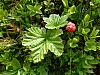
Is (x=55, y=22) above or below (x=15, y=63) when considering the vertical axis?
above

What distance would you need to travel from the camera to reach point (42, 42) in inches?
60.7

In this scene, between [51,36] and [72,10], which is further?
[72,10]

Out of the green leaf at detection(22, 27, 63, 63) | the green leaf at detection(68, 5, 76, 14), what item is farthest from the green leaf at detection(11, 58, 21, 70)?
the green leaf at detection(68, 5, 76, 14)

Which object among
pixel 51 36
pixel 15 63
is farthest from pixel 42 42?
pixel 15 63

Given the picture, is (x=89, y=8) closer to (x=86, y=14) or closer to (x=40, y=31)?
(x=86, y=14)

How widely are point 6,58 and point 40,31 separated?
0.33m

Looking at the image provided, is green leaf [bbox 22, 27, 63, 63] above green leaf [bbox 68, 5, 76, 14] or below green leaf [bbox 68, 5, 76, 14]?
below

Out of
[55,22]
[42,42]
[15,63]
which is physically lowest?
[15,63]

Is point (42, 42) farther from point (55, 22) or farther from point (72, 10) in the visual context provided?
point (72, 10)

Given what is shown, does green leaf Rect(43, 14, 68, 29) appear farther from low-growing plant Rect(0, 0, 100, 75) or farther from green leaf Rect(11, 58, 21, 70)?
green leaf Rect(11, 58, 21, 70)

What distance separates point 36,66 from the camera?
170cm

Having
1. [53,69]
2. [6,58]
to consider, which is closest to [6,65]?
[6,58]

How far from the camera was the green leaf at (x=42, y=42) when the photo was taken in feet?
4.88

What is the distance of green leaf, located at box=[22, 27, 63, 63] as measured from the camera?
1.49m
